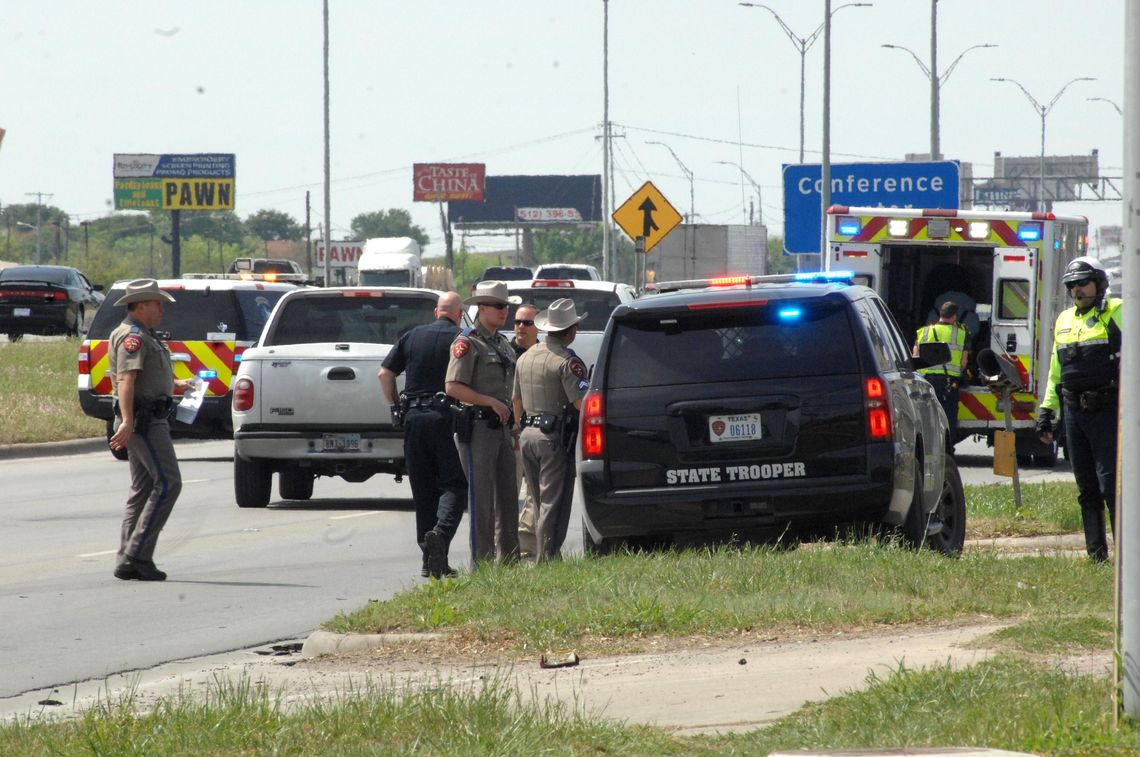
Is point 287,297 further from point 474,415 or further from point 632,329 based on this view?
point 632,329

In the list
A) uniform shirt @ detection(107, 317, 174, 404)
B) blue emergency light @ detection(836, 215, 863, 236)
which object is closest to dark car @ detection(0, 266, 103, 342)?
blue emergency light @ detection(836, 215, 863, 236)

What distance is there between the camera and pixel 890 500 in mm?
10578

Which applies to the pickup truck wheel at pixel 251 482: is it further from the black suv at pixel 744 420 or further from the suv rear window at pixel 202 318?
the black suv at pixel 744 420

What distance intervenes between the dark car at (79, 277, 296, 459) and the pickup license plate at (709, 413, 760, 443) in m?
11.2

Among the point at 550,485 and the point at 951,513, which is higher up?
the point at 550,485

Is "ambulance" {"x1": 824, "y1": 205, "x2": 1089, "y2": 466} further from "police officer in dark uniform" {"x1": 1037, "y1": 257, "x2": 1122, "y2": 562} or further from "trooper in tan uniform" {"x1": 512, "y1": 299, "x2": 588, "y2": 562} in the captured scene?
"trooper in tan uniform" {"x1": 512, "y1": 299, "x2": 588, "y2": 562}

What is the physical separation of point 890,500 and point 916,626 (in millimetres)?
1734

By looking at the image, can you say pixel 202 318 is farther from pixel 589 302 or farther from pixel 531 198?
pixel 531 198

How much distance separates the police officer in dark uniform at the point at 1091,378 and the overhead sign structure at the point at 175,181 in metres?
71.0

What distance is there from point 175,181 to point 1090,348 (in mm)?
79242

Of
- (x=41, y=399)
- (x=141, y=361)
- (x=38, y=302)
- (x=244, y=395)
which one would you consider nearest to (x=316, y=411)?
(x=244, y=395)

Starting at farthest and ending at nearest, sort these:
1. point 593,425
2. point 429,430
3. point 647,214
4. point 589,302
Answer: point 647,214, point 589,302, point 429,430, point 593,425

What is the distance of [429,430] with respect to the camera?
11820 mm

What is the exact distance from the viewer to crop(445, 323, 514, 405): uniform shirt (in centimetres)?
1151
